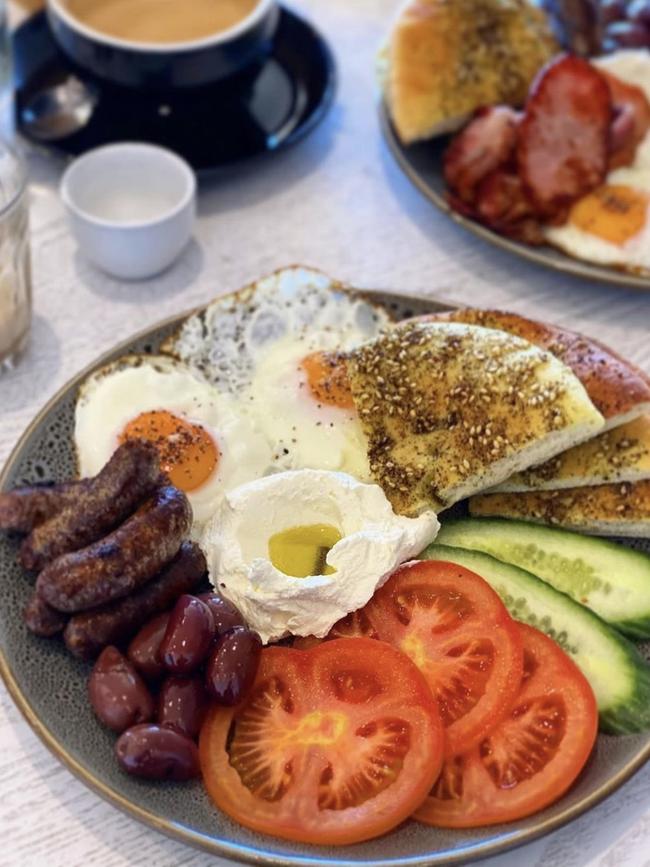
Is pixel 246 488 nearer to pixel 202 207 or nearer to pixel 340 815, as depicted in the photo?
pixel 340 815

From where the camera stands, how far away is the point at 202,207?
304cm

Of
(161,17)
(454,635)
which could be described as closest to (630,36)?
(161,17)

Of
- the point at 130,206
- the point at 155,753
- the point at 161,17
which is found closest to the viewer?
the point at 155,753

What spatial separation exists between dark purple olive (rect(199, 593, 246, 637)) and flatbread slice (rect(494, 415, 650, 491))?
63cm

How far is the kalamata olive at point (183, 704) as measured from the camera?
1694 millimetres

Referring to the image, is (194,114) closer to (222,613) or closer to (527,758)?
(222,613)

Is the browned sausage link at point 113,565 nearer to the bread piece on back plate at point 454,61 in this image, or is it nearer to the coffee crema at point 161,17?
the bread piece on back plate at point 454,61

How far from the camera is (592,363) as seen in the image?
7.02ft

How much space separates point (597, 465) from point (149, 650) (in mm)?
962

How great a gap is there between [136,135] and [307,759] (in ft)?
6.62

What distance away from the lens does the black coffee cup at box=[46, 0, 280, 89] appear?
2.80 metres

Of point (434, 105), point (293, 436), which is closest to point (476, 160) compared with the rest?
point (434, 105)

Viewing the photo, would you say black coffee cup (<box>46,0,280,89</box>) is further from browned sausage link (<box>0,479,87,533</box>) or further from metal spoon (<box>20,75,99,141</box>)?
browned sausage link (<box>0,479,87,533</box>)

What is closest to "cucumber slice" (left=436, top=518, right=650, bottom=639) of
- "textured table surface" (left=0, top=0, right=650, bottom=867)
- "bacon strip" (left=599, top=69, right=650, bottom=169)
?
"textured table surface" (left=0, top=0, right=650, bottom=867)
